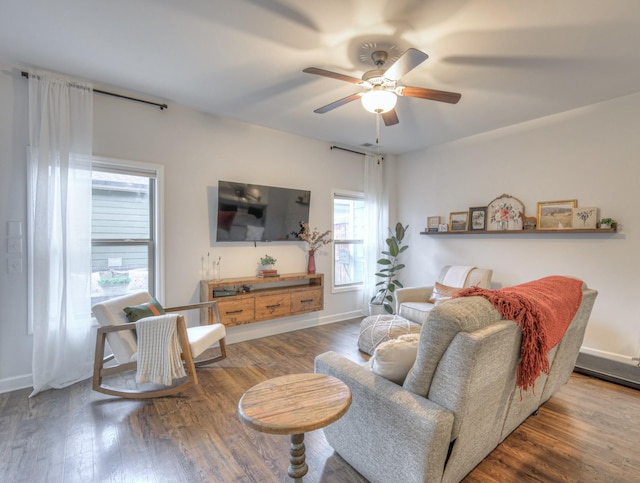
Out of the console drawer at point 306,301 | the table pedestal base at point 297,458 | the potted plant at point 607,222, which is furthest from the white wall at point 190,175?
the potted plant at point 607,222

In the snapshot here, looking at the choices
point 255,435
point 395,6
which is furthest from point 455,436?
point 395,6

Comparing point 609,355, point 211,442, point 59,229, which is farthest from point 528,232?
point 59,229

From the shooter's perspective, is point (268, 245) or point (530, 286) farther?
point (268, 245)

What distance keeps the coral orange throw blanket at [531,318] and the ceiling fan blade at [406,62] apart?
54.8 inches

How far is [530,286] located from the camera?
193 cm

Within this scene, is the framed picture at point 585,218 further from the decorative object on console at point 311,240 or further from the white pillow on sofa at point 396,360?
the white pillow on sofa at point 396,360

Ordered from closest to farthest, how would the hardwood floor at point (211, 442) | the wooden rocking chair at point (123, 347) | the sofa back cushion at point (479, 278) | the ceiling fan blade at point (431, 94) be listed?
1. the hardwood floor at point (211, 442)
2. the ceiling fan blade at point (431, 94)
3. the wooden rocking chair at point (123, 347)
4. the sofa back cushion at point (479, 278)

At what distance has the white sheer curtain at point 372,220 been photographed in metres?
5.18

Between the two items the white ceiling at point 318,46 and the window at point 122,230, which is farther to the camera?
the window at point 122,230

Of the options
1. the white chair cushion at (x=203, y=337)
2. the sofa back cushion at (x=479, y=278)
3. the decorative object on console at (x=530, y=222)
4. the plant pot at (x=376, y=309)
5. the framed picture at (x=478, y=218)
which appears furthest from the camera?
the plant pot at (x=376, y=309)

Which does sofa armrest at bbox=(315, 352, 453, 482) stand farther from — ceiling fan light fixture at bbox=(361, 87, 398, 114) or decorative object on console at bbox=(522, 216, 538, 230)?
decorative object on console at bbox=(522, 216, 538, 230)

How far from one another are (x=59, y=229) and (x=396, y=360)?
9.81ft

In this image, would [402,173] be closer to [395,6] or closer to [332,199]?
[332,199]

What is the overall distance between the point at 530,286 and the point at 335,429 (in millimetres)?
1442
